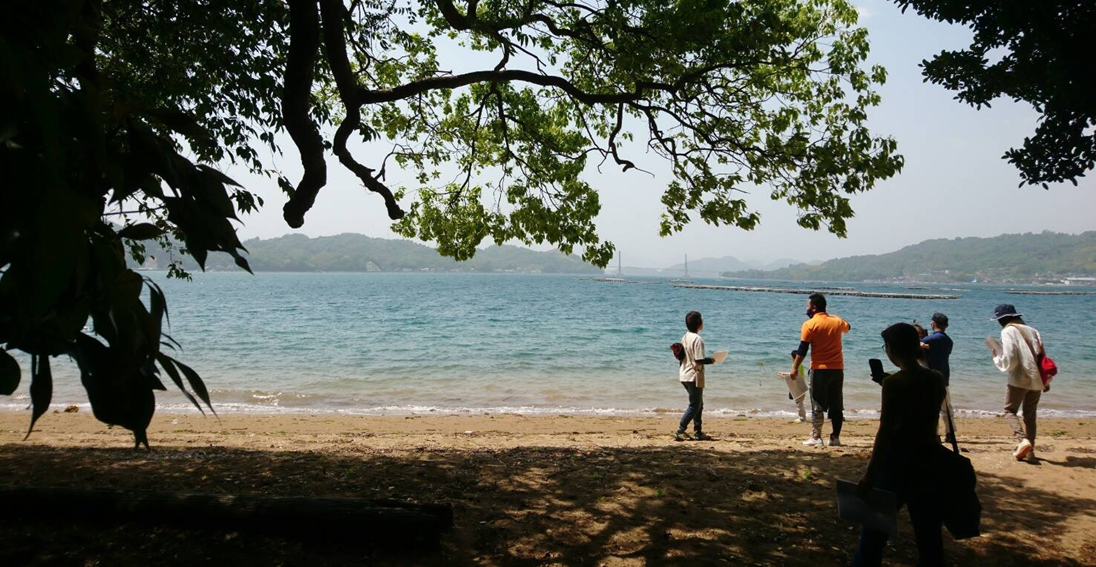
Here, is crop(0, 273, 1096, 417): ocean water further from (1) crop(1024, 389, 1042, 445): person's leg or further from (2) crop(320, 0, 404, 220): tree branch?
(2) crop(320, 0, 404, 220): tree branch

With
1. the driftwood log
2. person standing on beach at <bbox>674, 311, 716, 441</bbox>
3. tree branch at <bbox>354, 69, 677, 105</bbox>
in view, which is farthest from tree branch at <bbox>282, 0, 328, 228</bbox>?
person standing on beach at <bbox>674, 311, 716, 441</bbox>

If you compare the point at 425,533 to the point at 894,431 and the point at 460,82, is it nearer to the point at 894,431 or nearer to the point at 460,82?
the point at 894,431

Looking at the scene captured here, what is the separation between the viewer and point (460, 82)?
21.5 ft

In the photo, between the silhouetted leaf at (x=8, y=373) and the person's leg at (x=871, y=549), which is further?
the person's leg at (x=871, y=549)

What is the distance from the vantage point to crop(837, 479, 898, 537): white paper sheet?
3357 millimetres

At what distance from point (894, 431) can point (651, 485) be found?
259cm

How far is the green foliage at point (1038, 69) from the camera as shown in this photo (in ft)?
11.0

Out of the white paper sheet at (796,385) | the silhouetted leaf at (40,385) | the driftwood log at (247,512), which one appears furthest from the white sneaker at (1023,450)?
the silhouetted leaf at (40,385)

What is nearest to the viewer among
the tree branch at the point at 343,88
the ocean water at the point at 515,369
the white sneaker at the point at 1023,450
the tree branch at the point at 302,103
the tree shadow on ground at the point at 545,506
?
the tree shadow on ground at the point at 545,506

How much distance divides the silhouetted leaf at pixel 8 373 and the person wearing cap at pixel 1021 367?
8207 millimetres

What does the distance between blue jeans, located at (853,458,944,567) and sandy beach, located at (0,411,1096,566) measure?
652mm

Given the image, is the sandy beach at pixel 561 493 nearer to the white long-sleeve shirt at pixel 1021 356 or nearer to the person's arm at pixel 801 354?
the white long-sleeve shirt at pixel 1021 356

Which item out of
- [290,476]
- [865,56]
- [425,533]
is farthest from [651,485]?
[865,56]

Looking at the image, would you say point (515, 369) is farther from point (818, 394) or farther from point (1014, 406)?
point (1014, 406)
